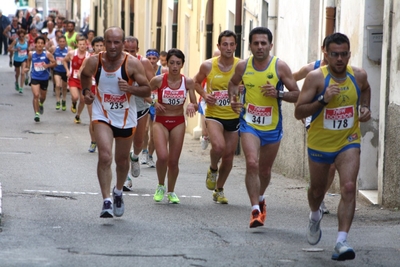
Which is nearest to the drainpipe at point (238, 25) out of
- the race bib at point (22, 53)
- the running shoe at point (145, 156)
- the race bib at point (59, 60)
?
the running shoe at point (145, 156)

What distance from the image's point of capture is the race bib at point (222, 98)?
11.5m

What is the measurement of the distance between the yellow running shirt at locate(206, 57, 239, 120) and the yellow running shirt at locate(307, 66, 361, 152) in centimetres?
317

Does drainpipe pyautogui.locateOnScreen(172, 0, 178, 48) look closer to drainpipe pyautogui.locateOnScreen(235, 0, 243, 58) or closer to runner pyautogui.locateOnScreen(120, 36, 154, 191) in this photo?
drainpipe pyautogui.locateOnScreen(235, 0, 243, 58)

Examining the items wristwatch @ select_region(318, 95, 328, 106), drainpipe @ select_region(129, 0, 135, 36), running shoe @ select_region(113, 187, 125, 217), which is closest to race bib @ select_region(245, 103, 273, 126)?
running shoe @ select_region(113, 187, 125, 217)

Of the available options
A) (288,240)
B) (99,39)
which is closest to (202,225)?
(288,240)

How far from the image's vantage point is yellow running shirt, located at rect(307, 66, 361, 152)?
26.9 feet

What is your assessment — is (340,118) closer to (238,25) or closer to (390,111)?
(390,111)

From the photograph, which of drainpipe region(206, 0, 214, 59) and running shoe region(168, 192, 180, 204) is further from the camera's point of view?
drainpipe region(206, 0, 214, 59)

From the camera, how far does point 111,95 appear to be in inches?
389

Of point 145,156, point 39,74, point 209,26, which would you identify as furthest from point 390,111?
point 39,74

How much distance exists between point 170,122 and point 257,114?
6.18 feet

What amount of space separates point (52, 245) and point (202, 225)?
75.9 inches

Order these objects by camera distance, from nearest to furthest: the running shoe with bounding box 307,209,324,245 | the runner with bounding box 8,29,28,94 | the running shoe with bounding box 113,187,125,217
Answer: the running shoe with bounding box 307,209,324,245 < the running shoe with bounding box 113,187,125,217 < the runner with bounding box 8,29,28,94

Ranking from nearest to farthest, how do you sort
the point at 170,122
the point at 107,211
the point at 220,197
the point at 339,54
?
the point at 339,54 < the point at 107,211 < the point at 170,122 < the point at 220,197
